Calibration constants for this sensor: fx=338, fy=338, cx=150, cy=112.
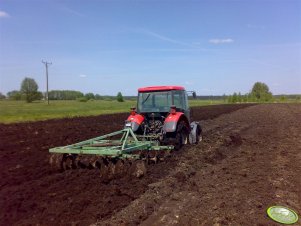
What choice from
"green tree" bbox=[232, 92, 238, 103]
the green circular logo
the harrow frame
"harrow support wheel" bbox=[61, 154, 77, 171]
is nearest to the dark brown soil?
the green circular logo

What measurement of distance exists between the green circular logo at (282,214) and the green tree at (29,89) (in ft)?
242

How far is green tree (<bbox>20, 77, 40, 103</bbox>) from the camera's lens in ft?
242

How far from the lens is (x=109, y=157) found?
24.3 ft

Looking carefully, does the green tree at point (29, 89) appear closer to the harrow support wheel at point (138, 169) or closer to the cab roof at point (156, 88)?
the cab roof at point (156, 88)

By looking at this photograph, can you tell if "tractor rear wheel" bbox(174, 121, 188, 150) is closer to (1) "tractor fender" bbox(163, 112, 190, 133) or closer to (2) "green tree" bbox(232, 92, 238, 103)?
(1) "tractor fender" bbox(163, 112, 190, 133)

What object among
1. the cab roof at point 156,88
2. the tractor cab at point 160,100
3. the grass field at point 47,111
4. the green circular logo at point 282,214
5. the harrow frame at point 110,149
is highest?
the cab roof at point 156,88

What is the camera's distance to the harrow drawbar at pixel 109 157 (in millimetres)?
7102

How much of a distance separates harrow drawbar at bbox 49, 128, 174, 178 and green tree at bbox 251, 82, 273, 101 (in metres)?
83.9

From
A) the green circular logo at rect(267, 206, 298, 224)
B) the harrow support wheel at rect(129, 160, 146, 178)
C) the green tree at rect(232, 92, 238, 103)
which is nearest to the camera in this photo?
the green circular logo at rect(267, 206, 298, 224)

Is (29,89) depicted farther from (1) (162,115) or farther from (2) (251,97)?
(1) (162,115)

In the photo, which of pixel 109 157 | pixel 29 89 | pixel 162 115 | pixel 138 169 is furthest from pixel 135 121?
pixel 29 89

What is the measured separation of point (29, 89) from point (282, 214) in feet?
269

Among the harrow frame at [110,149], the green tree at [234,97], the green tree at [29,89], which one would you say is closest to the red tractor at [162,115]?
the harrow frame at [110,149]

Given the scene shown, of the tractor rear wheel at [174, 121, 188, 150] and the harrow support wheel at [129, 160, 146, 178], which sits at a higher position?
the tractor rear wheel at [174, 121, 188, 150]
